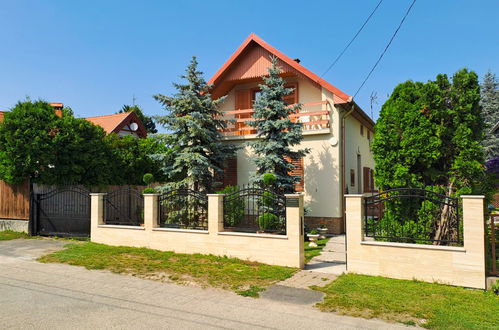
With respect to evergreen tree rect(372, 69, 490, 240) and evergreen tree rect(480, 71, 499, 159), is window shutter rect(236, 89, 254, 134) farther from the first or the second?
evergreen tree rect(480, 71, 499, 159)

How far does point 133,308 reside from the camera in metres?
5.50

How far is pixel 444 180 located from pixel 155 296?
24.7 ft

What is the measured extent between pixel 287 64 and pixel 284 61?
0.62ft

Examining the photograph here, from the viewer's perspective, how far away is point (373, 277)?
23.7 ft

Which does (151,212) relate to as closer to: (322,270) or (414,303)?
(322,270)

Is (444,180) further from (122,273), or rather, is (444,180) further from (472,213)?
(122,273)

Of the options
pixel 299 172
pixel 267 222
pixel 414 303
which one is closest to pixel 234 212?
pixel 267 222

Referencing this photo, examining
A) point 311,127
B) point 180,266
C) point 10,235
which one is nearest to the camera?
point 180,266

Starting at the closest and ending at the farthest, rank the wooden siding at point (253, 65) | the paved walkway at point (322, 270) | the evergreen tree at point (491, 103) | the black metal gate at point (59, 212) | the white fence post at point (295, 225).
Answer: the paved walkway at point (322, 270)
the white fence post at point (295, 225)
the black metal gate at point (59, 212)
the wooden siding at point (253, 65)
the evergreen tree at point (491, 103)

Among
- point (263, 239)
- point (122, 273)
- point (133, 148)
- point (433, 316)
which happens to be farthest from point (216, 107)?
point (433, 316)

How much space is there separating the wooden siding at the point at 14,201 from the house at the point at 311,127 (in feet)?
26.3

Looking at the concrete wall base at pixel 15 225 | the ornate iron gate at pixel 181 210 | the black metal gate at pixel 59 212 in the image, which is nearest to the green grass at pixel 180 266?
the ornate iron gate at pixel 181 210

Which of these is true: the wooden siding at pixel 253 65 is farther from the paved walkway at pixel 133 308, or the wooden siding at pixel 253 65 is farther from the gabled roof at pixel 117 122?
the gabled roof at pixel 117 122

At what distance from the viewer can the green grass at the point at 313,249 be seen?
9531mm
